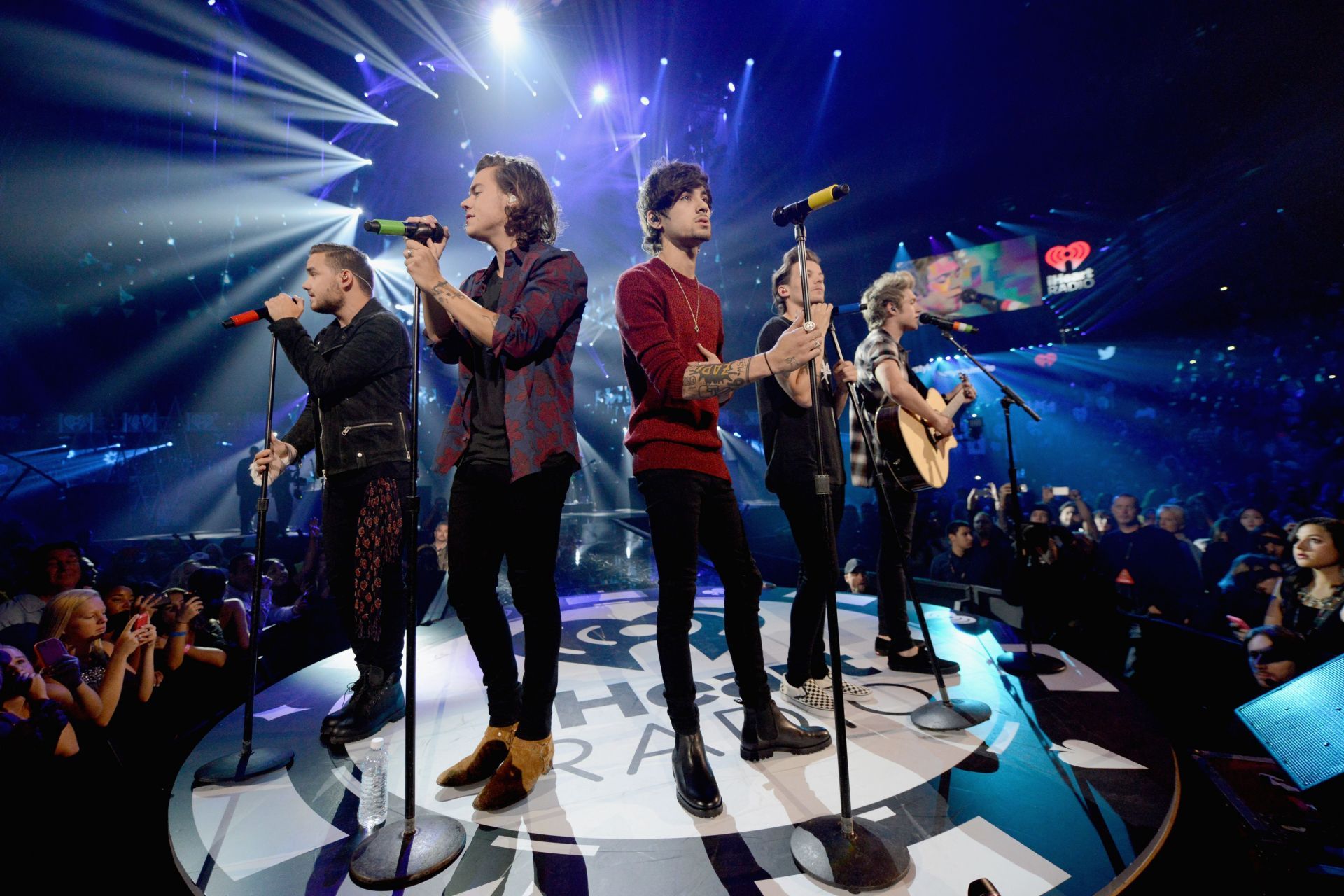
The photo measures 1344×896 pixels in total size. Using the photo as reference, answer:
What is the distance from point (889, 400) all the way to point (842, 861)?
7.56ft

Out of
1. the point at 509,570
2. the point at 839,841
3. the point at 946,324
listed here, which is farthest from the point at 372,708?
the point at 946,324

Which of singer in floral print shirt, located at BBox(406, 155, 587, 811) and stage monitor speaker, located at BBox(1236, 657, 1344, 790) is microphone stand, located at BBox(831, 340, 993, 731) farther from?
singer in floral print shirt, located at BBox(406, 155, 587, 811)

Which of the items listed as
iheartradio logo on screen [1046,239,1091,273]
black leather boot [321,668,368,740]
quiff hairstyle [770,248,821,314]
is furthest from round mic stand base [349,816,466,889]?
iheartradio logo on screen [1046,239,1091,273]

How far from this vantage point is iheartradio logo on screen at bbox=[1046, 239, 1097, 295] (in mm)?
13875

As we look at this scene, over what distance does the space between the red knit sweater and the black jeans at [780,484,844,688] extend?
68cm

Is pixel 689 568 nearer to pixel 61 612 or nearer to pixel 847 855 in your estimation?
pixel 847 855

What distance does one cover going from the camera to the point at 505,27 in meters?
9.66

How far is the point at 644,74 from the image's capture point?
11836mm

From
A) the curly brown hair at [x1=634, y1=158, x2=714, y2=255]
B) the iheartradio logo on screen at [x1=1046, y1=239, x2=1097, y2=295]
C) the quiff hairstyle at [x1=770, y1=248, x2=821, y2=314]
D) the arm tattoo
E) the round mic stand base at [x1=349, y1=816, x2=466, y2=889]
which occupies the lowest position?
the round mic stand base at [x1=349, y1=816, x2=466, y2=889]

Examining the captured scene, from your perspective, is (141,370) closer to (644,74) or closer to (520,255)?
(644,74)

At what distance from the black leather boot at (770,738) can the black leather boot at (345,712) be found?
5.53 feet

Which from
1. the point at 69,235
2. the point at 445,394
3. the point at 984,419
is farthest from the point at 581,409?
the point at 984,419

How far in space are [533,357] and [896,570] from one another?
220 centimetres

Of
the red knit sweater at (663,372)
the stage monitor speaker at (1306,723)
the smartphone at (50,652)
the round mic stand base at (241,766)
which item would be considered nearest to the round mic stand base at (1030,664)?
the stage monitor speaker at (1306,723)
